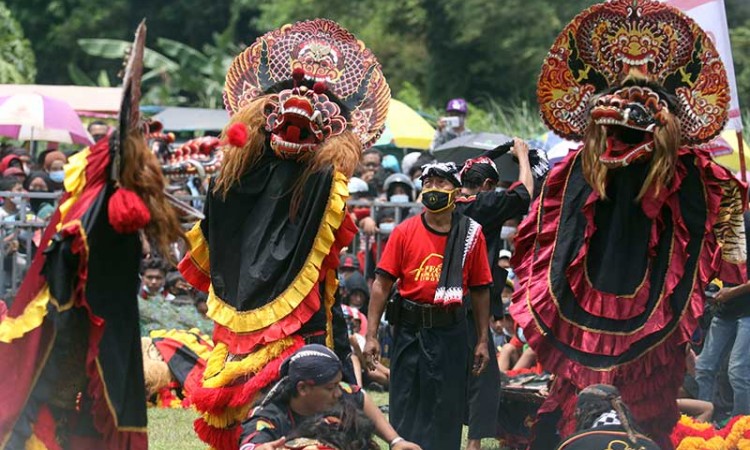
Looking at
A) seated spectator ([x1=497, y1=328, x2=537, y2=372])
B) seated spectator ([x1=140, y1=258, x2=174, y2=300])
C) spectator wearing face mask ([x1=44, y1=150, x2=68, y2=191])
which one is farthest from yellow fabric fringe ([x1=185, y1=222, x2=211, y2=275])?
spectator wearing face mask ([x1=44, y1=150, x2=68, y2=191])

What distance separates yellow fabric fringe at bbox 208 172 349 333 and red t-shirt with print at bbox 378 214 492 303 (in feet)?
2.47

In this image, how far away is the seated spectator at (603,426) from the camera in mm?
6672

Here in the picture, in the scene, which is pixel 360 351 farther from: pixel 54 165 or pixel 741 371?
pixel 54 165

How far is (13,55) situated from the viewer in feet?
98.5

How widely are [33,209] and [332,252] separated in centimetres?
549

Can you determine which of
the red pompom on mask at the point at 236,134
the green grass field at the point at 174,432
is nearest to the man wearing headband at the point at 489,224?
the green grass field at the point at 174,432

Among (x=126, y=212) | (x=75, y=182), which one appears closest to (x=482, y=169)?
(x=75, y=182)

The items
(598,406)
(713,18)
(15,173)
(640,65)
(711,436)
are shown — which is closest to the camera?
(598,406)

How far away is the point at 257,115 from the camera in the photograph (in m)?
8.41

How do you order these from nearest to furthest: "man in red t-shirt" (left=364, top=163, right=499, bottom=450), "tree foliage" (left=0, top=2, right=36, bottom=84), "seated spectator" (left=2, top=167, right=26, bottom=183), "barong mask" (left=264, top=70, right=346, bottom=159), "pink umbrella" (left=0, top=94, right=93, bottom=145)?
"barong mask" (left=264, top=70, right=346, bottom=159) → "man in red t-shirt" (left=364, top=163, right=499, bottom=450) → "seated spectator" (left=2, top=167, right=26, bottom=183) → "pink umbrella" (left=0, top=94, right=93, bottom=145) → "tree foliage" (left=0, top=2, right=36, bottom=84)

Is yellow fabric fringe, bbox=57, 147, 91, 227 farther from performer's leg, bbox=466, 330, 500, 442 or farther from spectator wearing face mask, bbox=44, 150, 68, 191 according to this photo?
spectator wearing face mask, bbox=44, 150, 68, 191

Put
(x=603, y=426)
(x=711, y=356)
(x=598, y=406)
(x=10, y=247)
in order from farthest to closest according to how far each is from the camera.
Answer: (x=10, y=247)
(x=711, y=356)
(x=598, y=406)
(x=603, y=426)

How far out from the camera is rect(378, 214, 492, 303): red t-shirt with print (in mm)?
8750

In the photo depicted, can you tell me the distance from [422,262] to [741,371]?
10.2 feet
